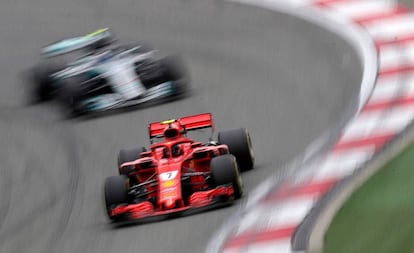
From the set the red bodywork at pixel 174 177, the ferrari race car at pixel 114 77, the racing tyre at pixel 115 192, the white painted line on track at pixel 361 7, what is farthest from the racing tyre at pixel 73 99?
the white painted line on track at pixel 361 7

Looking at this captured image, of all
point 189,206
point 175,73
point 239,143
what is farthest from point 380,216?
point 175,73

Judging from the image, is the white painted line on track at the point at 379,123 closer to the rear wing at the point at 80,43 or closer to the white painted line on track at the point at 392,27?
the white painted line on track at the point at 392,27

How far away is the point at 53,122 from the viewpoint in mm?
18188

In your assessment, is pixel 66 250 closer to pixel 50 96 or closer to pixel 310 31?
pixel 50 96

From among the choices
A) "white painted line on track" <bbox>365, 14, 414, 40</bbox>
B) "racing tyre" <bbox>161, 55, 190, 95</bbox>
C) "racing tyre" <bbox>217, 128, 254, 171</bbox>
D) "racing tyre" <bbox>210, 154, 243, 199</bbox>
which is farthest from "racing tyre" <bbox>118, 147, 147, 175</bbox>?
"white painted line on track" <bbox>365, 14, 414, 40</bbox>

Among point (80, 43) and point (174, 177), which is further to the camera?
point (80, 43)

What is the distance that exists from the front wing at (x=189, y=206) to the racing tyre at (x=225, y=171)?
0.22ft

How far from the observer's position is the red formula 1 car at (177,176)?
13.8 metres

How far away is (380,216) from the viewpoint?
11867mm

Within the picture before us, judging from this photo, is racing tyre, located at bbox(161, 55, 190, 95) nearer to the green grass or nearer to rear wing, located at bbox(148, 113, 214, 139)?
rear wing, located at bbox(148, 113, 214, 139)

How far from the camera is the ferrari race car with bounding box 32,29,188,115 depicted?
18.2 m

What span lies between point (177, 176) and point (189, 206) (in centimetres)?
38

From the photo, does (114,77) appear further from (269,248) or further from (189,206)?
(269,248)

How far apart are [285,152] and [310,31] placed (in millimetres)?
5037
